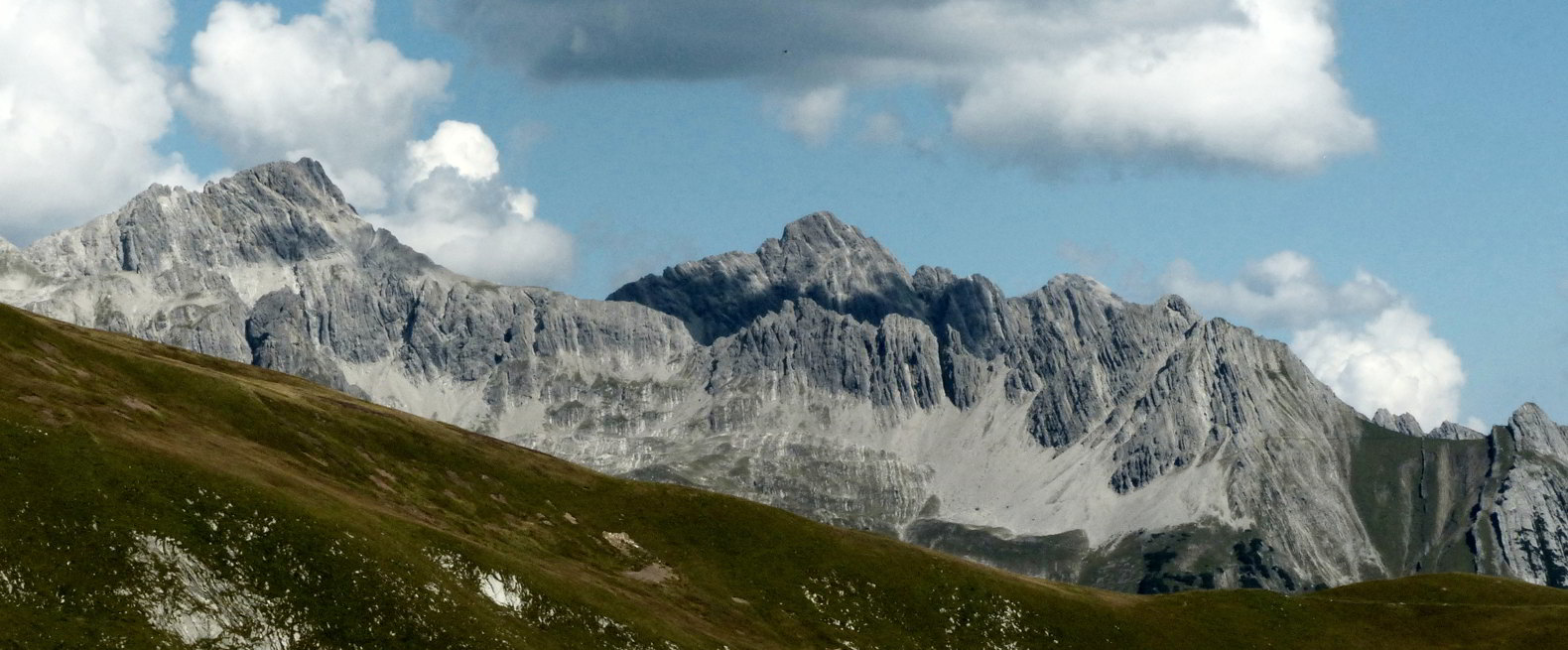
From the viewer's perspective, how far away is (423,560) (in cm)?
11800

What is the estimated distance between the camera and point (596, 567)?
148 meters

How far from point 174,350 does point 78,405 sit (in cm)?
7691

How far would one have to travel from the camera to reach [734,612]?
472ft

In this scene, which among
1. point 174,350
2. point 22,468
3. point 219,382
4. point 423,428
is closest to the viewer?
point 22,468

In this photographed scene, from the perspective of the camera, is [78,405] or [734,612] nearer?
[78,405]

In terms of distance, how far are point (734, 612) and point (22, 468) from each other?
5785 centimetres

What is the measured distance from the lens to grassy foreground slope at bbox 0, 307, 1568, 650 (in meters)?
101

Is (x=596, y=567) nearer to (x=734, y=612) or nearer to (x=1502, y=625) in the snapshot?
(x=734, y=612)

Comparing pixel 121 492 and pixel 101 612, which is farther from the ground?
pixel 121 492

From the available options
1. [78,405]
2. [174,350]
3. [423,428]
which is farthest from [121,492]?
[174,350]

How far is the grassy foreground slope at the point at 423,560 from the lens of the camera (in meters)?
101

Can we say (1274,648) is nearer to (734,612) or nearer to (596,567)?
(734,612)

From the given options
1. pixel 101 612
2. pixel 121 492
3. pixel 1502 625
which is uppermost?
pixel 1502 625

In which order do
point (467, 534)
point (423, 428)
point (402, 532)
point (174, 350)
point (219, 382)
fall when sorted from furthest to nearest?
point (174, 350), point (423, 428), point (219, 382), point (467, 534), point (402, 532)
